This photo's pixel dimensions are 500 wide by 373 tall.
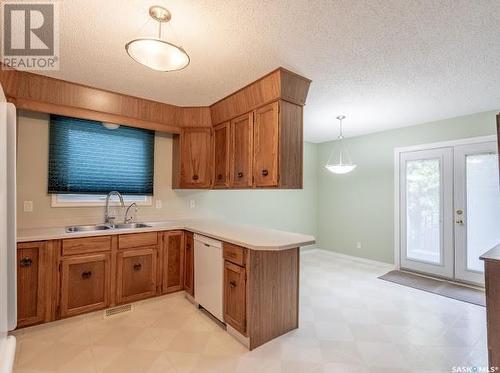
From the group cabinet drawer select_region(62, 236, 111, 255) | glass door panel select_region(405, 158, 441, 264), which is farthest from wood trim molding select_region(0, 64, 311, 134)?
glass door panel select_region(405, 158, 441, 264)

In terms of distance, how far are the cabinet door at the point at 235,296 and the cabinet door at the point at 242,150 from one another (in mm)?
938

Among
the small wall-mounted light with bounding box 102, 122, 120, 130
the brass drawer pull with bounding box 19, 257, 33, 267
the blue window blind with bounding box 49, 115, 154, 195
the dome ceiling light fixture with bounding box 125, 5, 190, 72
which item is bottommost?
the brass drawer pull with bounding box 19, 257, 33, 267

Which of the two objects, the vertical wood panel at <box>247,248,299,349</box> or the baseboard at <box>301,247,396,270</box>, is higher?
the vertical wood panel at <box>247,248,299,349</box>

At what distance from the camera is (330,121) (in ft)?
12.9

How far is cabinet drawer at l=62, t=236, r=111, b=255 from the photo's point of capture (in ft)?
7.82

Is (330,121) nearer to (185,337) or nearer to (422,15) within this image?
(422,15)

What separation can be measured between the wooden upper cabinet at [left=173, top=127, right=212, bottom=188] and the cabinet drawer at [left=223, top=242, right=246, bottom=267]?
1.26 metres

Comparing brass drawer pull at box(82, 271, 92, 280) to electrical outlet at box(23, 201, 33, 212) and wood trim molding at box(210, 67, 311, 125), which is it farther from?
wood trim molding at box(210, 67, 311, 125)

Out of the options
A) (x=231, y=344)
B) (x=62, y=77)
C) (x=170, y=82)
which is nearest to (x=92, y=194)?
(x=62, y=77)

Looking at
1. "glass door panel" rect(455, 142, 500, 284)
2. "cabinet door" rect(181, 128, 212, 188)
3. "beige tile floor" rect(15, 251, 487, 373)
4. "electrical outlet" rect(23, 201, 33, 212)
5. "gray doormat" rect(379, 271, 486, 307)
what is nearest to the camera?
"beige tile floor" rect(15, 251, 487, 373)

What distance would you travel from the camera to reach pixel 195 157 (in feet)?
11.2

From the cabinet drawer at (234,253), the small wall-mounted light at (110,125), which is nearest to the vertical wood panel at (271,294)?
the cabinet drawer at (234,253)

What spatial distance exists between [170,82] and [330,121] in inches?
96.2

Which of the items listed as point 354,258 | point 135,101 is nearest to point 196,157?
point 135,101
